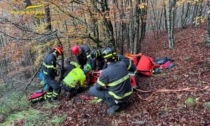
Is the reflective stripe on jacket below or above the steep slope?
above

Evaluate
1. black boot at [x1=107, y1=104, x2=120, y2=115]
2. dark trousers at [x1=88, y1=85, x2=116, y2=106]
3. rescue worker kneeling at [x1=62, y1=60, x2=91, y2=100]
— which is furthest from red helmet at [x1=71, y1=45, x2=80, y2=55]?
black boot at [x1=107, y1=104, x2=120, y2=115]

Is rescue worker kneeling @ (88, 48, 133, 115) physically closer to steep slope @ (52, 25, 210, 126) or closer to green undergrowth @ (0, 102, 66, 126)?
steep slope @ (52, 25, 210, 126)

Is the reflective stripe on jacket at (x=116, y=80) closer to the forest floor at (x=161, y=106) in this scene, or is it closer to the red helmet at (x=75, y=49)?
the forest floor at (x=161, y=106)

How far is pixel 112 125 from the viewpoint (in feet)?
14.7

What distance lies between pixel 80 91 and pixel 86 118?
203 cm

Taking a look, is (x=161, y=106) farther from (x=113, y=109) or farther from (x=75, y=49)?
(x=75, y=49)

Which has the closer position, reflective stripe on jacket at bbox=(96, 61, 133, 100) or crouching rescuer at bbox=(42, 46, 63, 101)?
reflective stripe on jacket at bbox=(96, 61, 133, 100)

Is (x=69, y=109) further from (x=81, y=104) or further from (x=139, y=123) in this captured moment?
(x=139, y=123)

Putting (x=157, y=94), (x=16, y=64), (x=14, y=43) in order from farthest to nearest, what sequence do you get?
(x=16, y=64)
(x=14, y=43)
(x=157, y=94)

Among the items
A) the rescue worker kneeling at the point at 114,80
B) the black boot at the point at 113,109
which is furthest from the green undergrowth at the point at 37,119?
the rescue worker kneeling at the point at 114,80

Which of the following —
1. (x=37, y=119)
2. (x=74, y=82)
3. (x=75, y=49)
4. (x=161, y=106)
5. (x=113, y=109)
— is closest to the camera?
(x=161, y=106)

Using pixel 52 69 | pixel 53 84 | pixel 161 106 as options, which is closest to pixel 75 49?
pixel 52 69

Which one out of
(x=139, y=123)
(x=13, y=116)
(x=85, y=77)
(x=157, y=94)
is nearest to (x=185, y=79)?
(x=157, y=94)

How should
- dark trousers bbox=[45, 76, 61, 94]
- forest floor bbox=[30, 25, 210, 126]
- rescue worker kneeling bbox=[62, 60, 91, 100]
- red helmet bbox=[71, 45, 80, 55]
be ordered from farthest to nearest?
red helmet bbox=[71, 45, 80, 55], dark trousers bbox=[45, 76, 61, 94], rescue worker kneeling bbox=[62, 60, 91, 100], forest floor bbox=[30, 25, 210, 126]
